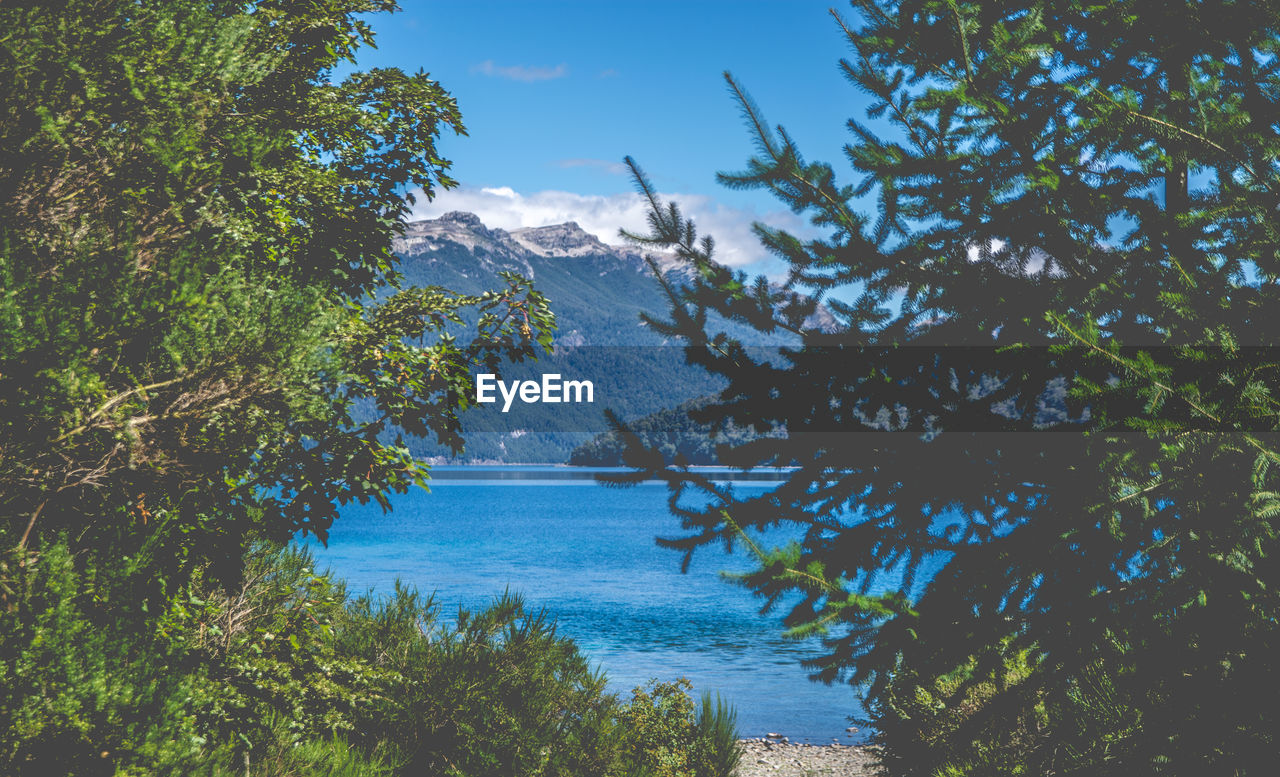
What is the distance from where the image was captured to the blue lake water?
28.4 metres

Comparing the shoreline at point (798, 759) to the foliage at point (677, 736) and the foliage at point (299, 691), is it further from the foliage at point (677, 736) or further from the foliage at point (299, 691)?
the foliage at point (299, 691)

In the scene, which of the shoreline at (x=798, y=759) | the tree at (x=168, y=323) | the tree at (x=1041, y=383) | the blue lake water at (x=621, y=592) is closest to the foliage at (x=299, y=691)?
the tree at (x=168, y=323)

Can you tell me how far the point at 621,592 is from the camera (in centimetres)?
5656

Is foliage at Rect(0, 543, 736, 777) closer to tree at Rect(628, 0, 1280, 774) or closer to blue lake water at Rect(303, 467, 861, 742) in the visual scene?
blue lake water at Rect(303, 467, 861, 742)

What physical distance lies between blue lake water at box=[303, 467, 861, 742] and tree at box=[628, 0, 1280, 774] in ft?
2.09

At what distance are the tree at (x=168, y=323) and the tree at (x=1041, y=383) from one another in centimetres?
318

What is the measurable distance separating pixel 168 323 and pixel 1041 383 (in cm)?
524

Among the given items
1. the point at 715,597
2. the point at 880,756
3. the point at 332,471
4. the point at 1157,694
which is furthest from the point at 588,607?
the point at 1157,694

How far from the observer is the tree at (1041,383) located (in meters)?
3.59

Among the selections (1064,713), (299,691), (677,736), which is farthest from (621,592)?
(1064,713)

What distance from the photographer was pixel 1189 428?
3.42 meters

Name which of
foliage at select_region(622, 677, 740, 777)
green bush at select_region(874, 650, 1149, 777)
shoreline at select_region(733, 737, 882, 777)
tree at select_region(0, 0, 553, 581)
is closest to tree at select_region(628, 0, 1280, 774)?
green bush at select_region(874, 650, 1149, 777)

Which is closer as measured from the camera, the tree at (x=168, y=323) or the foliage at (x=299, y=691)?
the foliage at (x=299, y=691)

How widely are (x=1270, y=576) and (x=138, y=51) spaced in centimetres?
741
